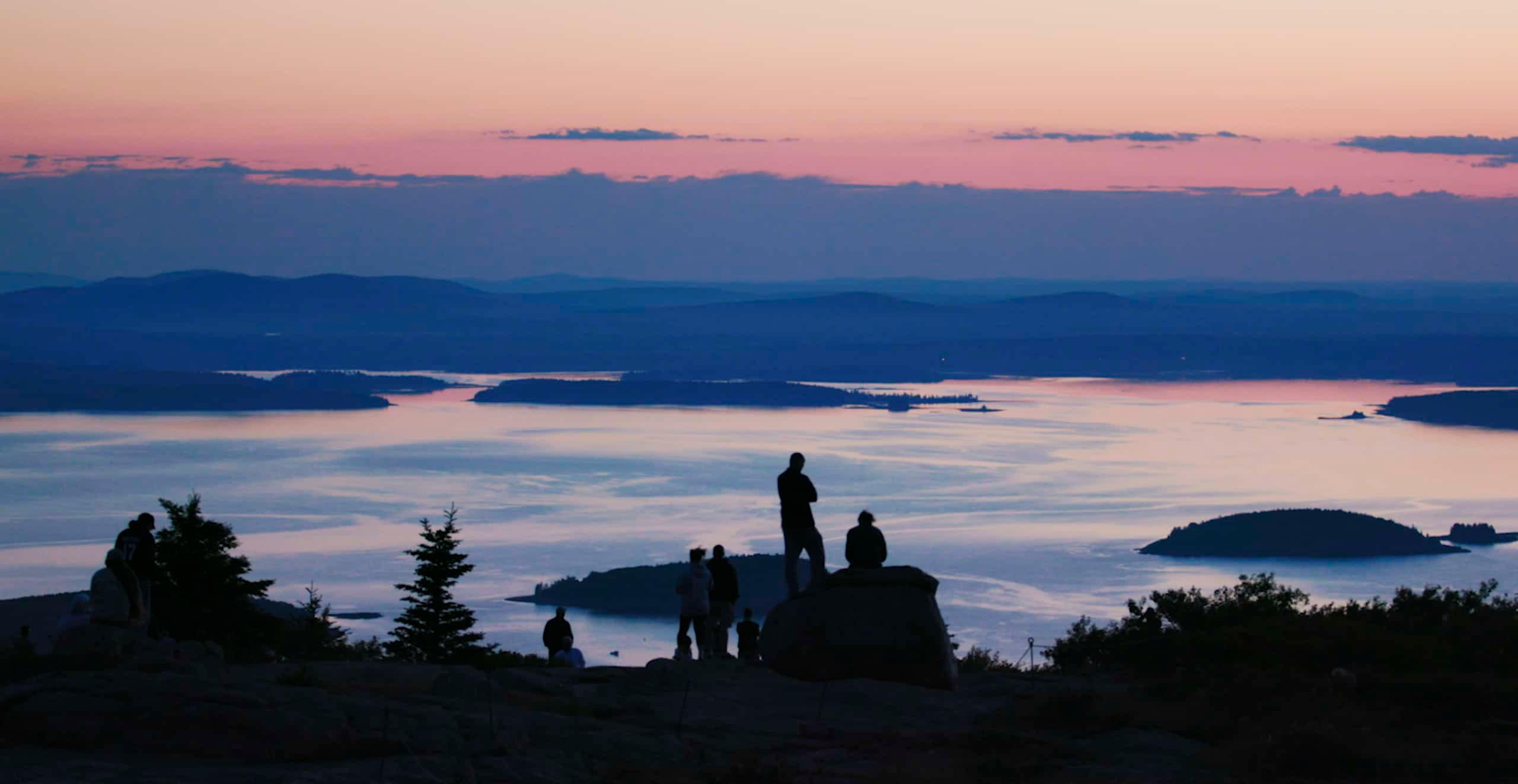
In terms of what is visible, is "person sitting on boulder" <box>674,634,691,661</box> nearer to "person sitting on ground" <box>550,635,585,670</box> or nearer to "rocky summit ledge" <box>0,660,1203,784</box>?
"person sitting on ground" <box>550,635,585,670</box>

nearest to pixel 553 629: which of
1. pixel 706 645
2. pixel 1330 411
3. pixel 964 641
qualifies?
pixel 706 645

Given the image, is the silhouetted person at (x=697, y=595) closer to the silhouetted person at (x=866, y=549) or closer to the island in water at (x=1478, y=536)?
the silhouetted person at (x=866, y=549)

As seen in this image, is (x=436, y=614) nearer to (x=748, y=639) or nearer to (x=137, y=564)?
(x=748, y=639)

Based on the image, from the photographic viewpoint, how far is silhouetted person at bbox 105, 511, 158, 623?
15125 millimetres

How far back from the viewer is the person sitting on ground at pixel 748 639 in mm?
18562

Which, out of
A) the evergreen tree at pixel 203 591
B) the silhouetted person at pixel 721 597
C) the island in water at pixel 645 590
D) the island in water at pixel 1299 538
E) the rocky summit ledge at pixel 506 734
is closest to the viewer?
the rocky summit ledge at pixel 506 734

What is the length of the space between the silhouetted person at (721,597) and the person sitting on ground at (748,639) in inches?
7.4

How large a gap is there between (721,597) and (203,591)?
1403 centimetres

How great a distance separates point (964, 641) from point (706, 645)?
47185mm

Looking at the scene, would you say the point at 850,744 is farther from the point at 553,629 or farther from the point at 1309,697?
the point at 553,629

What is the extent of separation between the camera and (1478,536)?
91.3 m

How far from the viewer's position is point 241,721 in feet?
34.8

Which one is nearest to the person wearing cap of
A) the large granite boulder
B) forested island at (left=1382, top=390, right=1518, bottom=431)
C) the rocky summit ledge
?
the rocky summit ledge

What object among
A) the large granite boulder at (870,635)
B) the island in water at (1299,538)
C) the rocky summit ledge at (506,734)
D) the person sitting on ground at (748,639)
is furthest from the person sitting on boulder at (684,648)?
the island in water at (1299,538)
